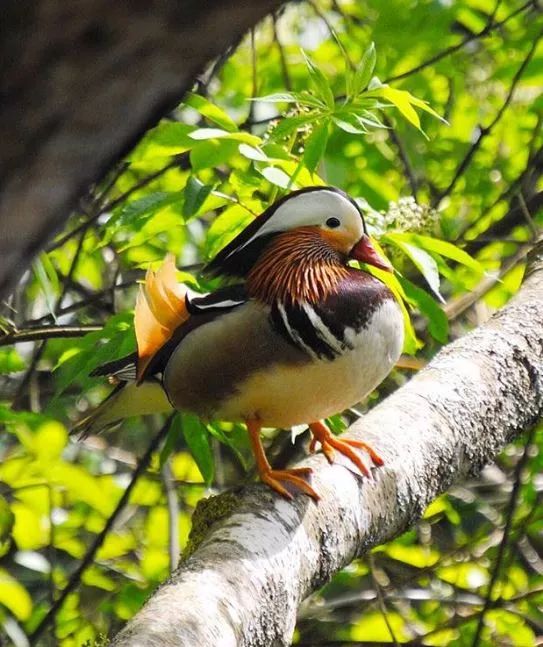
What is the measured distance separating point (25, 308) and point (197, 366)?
4.71ft

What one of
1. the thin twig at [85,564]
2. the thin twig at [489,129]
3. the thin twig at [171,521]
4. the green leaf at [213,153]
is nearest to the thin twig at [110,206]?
the thin twig at [85,564]

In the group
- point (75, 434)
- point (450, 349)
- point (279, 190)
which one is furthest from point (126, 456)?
point (450, 349)

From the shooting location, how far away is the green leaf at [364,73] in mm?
1879

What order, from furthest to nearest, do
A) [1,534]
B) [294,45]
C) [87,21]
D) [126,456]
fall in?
[126,456], [294,45], [1,534], [87,21]

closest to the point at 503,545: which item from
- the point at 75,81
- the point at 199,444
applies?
the point at 199,444

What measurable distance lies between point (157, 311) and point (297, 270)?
0.27 meters

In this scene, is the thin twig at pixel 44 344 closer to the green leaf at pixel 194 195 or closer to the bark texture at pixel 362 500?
the green leaf at pixel 194 195

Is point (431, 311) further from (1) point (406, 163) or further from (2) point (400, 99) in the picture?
(1) point (406, 163)

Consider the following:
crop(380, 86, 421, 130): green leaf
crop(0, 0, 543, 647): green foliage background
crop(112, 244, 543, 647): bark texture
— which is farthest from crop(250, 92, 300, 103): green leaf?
crop(112, 244, 543, 647): bark texture

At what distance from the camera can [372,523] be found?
1.75 metres

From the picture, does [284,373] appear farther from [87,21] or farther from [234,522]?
[87,21]

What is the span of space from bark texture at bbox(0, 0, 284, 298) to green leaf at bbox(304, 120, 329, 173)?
4.48 feet

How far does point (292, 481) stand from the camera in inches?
67.5

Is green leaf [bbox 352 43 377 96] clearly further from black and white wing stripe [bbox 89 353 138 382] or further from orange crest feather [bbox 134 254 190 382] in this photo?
black and white wing stripe [bbox 89 353 138 382]
